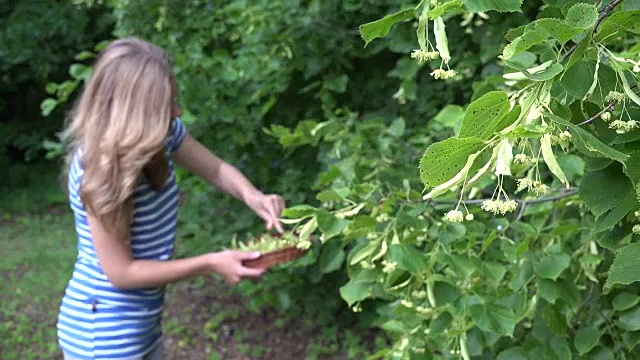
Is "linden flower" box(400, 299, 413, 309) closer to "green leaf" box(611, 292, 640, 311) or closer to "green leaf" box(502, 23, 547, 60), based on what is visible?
"green leaf" box(611, 292, 640, 311)

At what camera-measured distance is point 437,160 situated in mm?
742

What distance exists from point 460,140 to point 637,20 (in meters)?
0.29

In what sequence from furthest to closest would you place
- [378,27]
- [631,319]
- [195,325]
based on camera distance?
1. [195,325]
2. [631,319]
3. [378,27]

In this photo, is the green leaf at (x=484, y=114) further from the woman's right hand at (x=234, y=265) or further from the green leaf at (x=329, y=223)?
the woman's right hand at (x=234, y=265)

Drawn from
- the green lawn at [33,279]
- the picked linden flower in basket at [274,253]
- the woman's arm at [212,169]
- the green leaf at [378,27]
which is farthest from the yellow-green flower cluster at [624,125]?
the green lawn at [33,279]

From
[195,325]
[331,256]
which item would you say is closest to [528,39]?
[331,256]

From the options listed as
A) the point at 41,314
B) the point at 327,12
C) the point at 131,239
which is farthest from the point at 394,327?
the point at 41,314

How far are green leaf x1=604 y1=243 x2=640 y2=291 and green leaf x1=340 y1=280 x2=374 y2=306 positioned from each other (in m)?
0.81

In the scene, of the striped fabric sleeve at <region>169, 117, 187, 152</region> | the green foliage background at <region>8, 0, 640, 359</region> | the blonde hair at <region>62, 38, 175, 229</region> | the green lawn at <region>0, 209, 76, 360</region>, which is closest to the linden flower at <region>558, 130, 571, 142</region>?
the green foliage background at <region>8, 0, 640, 359</region>

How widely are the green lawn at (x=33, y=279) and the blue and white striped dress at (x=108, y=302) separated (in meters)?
2.70

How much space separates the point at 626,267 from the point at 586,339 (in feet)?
2.60

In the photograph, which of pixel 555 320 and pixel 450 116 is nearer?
pixel 555 320

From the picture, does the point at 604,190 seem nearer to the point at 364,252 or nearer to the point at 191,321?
the point at 364,252

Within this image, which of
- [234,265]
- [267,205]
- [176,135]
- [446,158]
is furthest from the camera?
[176,135]
